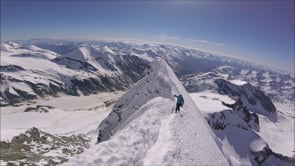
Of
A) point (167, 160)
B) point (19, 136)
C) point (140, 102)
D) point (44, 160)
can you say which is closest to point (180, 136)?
point (167, 160)

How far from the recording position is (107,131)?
66.4 m

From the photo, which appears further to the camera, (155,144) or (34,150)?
(34,150)

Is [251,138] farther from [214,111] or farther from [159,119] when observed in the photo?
[159,119]

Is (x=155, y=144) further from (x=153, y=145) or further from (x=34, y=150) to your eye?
(x=34, y=150)

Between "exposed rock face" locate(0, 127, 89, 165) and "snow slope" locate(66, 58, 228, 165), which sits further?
"exposed rock face" locate(0, 127, 89, 165)

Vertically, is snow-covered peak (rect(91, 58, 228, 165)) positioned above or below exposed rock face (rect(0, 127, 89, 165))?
above

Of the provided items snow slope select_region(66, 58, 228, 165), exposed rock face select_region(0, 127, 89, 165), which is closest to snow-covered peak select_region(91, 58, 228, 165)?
snow slope select_region(66, 58, 228, 165)

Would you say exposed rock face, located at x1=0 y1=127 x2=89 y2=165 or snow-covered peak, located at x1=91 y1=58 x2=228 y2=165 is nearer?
snow-covered peak, located at x1=91 y1=58 x2=228 y2=165

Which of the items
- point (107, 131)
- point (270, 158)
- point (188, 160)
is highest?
point (188, 160)

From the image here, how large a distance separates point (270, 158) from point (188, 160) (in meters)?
133

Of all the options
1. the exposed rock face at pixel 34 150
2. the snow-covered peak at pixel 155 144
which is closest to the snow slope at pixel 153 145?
the snow-covered peak at pixel 155 144

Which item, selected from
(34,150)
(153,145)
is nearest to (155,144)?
(153,145)

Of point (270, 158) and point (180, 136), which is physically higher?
point (180, 136)

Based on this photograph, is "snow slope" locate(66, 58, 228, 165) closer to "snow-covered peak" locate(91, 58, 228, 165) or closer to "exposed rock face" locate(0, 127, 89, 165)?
"snow-covered peak" locate(91, 58, 228, 165)
